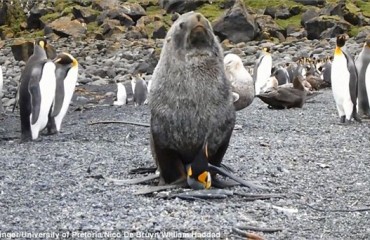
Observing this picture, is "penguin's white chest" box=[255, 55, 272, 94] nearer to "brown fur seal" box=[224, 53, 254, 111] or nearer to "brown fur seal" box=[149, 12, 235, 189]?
"brown fur seal" box=[224, 53, 254, 111]

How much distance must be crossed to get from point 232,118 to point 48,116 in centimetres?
569

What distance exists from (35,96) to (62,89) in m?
1.27

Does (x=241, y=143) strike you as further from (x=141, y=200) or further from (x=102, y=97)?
(x=102, y=97)

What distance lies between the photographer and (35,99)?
10.4m

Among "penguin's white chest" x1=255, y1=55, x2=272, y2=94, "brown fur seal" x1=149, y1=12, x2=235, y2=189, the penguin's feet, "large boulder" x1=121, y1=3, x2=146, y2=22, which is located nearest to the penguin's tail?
the penguin's feet

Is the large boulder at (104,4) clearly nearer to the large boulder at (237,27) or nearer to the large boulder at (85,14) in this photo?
the large boulder at (85,14)

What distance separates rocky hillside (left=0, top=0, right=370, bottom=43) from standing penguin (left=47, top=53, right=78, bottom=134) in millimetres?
23709

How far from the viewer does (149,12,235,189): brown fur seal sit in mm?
5770

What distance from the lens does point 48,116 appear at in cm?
1102

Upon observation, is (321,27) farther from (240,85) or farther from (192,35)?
(192,35)

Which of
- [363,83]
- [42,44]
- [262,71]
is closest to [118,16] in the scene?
[262,71]

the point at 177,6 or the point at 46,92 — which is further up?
the point at 46,92

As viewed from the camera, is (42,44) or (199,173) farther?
(42,44)

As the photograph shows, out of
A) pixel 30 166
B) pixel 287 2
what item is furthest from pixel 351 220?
pixel 287 2
